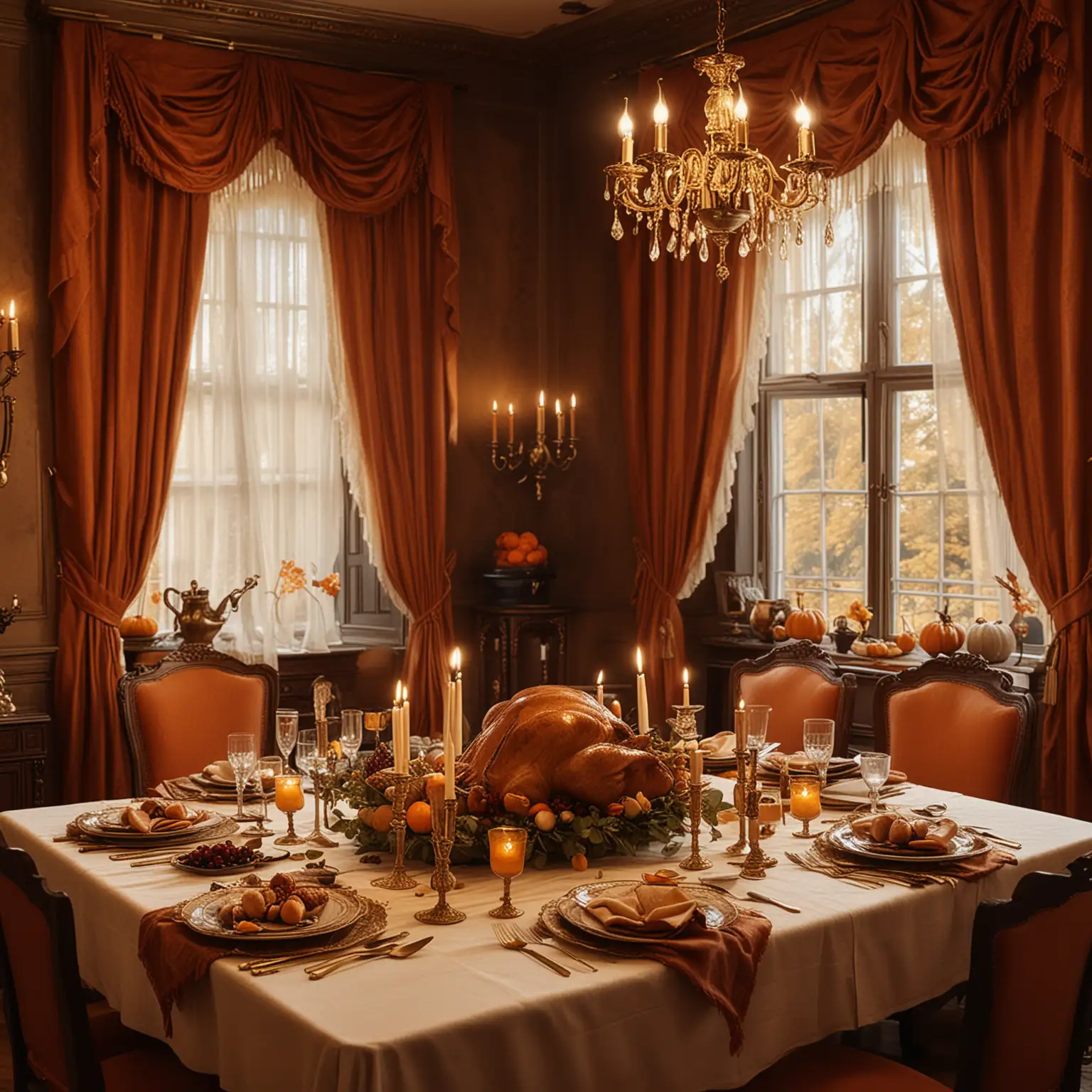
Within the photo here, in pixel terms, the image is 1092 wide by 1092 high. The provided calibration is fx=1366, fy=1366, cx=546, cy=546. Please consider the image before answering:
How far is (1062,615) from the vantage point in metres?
4.18

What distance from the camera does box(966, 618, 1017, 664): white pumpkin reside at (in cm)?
445

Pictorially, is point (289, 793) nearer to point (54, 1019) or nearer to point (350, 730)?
point (350, 730)

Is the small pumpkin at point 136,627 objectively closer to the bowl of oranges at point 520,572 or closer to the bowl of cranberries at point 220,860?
the bowl of oranges at point 520,572

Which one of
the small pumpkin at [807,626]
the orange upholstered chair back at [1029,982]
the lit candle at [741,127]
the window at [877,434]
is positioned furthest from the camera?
the small pumpkin at [807,626]

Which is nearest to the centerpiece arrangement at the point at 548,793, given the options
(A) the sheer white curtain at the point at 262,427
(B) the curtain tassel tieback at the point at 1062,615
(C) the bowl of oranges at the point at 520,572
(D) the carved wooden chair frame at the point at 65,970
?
(D) the carved wooden chair frame at the point at 65,970

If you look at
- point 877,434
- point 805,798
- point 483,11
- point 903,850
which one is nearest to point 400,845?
point 805,798

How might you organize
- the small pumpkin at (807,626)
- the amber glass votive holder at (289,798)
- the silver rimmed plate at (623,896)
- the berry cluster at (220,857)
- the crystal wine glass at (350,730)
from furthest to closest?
the small pumpkin at (807,626) < the crystal wine glass at (350,730) < the amber glass votive holder at (289,798) < the berry cluster at (220,857) < the silver rimmed plate at (623,896)

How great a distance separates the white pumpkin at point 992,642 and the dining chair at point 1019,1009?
7.32ft

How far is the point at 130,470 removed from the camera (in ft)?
16.2

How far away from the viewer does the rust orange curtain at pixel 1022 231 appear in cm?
411

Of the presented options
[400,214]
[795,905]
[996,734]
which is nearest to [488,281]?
[400,214]

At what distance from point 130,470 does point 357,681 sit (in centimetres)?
127

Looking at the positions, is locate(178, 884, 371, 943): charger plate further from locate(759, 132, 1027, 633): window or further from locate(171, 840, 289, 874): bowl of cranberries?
locate(759, 132, 1027, 633): window

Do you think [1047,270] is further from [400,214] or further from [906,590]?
[400,214]
